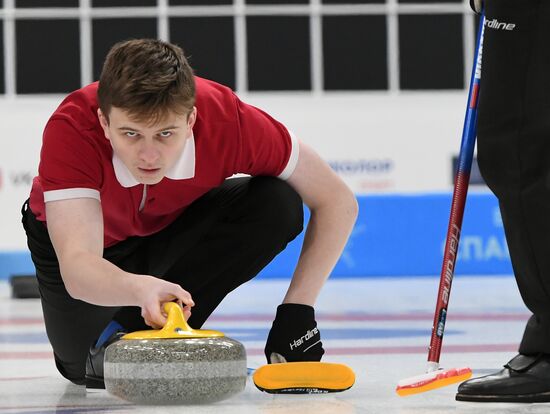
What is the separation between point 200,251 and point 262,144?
352mm

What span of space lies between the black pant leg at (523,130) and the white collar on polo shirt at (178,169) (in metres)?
0.62

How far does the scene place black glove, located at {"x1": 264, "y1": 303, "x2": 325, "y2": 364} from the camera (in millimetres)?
2629

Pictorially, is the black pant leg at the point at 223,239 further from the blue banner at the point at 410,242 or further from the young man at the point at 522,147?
the blue banner at the point at 410,242

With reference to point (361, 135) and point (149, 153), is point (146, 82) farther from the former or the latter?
point (361, 135)

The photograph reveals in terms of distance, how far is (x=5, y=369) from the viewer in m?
3.20

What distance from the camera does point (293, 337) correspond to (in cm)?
262

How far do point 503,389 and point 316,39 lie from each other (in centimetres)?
860

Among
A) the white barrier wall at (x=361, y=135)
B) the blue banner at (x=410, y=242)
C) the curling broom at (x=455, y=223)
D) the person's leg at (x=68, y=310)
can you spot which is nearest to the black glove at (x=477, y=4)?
the curling broom at (x=455, y=223)

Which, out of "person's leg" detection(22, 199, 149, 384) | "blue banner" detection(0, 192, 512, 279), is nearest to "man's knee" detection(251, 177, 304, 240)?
"person's leg" detection(22, 199, 149, 384)

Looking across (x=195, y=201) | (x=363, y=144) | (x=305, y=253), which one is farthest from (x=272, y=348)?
(x=363, y=144)

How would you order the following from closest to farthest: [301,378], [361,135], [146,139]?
1. [146,139]
2. [301,378]
3. [361,135]

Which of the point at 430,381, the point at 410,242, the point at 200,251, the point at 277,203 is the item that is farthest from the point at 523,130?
the point at 410,242

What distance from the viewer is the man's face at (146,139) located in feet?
7.37

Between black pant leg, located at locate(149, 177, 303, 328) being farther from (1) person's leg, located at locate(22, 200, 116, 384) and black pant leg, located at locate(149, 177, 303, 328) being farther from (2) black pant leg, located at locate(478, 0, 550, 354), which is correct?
(2) black pant leg, located at locate(478, 0, 550, 354)
